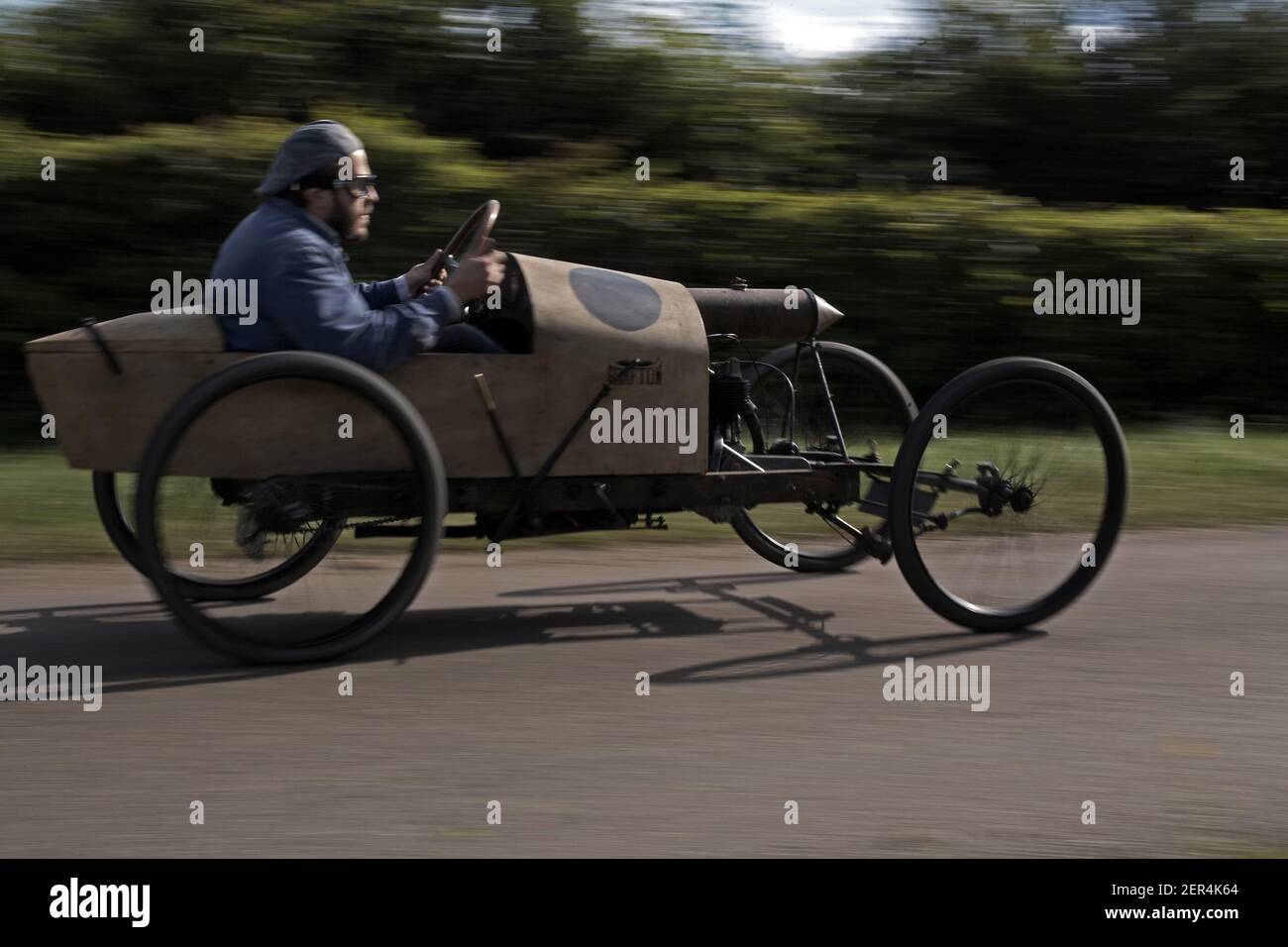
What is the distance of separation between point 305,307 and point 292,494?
571 millimetres

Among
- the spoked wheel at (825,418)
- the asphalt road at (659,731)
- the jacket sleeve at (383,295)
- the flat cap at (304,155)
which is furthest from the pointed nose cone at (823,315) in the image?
the flat cap at (304,155)

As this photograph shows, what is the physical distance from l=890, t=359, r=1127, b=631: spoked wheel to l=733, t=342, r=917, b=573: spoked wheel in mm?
472

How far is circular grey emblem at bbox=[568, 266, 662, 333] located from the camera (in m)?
5.00

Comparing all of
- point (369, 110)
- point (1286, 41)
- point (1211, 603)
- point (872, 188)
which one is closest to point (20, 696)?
point (1211, 603)

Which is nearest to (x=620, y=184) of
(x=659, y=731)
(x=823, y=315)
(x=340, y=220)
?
(x=823, y=315)

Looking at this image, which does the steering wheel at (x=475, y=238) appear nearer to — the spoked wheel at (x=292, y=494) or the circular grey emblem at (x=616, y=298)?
the circular grey emblem at (x=616, y=298)

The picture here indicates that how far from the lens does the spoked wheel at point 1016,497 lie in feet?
16.7

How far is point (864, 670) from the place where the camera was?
466cm

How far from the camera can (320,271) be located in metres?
4.66

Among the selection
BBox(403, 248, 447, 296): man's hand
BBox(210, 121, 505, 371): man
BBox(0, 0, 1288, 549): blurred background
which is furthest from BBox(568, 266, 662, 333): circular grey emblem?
BBox(0, 0, 1288, 549): blurred background

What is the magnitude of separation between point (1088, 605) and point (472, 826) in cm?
292

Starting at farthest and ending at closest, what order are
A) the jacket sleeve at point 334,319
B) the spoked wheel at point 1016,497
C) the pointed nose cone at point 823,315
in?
the pointed nose cone at point 823,315 → the spoked wheel at point 1016,497 → the jacket sleeve at point 334,319

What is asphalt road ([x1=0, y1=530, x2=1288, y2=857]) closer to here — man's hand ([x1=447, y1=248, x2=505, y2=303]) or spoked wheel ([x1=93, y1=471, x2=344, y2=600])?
spoked wheel ([x1=93, y1=471, x2=344, y2=600])

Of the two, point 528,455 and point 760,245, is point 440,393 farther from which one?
point 760,245
